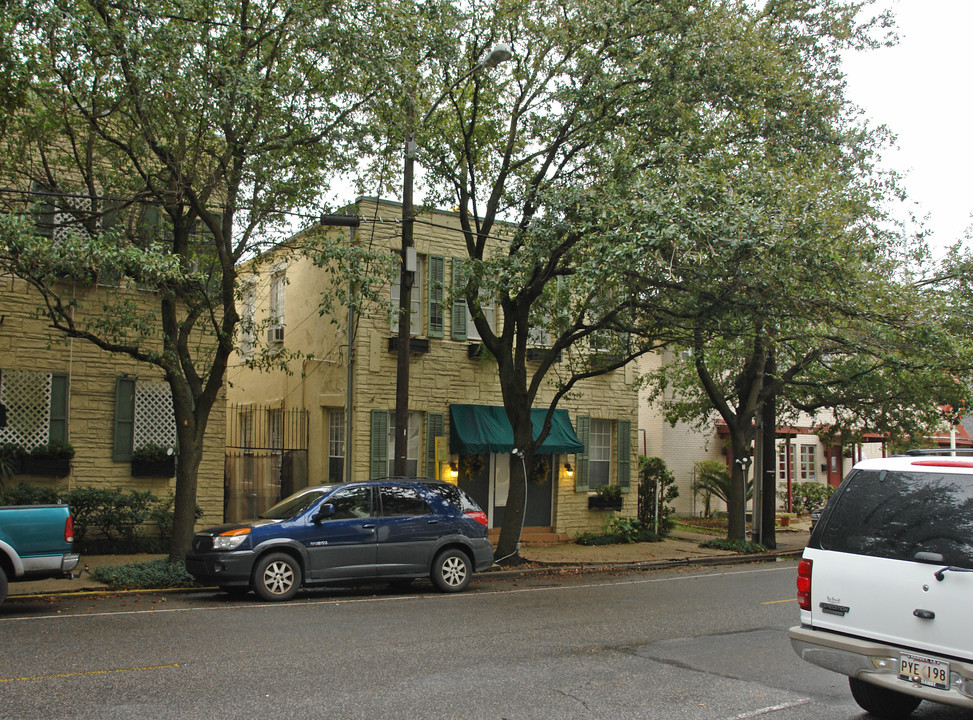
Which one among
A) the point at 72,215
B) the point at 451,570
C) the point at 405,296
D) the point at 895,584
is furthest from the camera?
the point at 405,296

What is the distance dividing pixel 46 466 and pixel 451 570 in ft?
25.4

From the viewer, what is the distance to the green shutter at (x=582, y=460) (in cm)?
2131

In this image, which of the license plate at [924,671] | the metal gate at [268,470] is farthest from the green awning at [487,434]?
the license plate at [924,671]

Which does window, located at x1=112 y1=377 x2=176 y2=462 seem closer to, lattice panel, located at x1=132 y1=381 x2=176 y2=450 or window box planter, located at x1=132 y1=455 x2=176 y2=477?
lattice panel, located at x1=132 y1=381 x2=176 y2=450

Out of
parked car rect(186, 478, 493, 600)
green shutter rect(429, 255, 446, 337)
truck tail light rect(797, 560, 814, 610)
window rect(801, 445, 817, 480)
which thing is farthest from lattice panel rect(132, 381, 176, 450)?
window rect(801, 445, 817, 480)

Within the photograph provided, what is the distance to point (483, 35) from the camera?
1526 centimetres

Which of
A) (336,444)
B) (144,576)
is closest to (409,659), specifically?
(144,576)

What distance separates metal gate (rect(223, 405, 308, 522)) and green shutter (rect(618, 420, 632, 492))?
8.03 meters

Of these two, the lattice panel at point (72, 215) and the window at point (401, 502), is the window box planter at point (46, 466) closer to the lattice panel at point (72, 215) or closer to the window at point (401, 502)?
the lattice panel at point (72, 215)

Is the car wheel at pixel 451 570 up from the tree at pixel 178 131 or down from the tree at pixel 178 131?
down

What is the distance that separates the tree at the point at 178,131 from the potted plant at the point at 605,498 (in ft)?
35.6

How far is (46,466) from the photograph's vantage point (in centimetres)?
1534

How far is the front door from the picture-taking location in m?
11.9

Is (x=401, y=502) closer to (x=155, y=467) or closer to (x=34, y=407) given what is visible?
(x=155, y=467)
